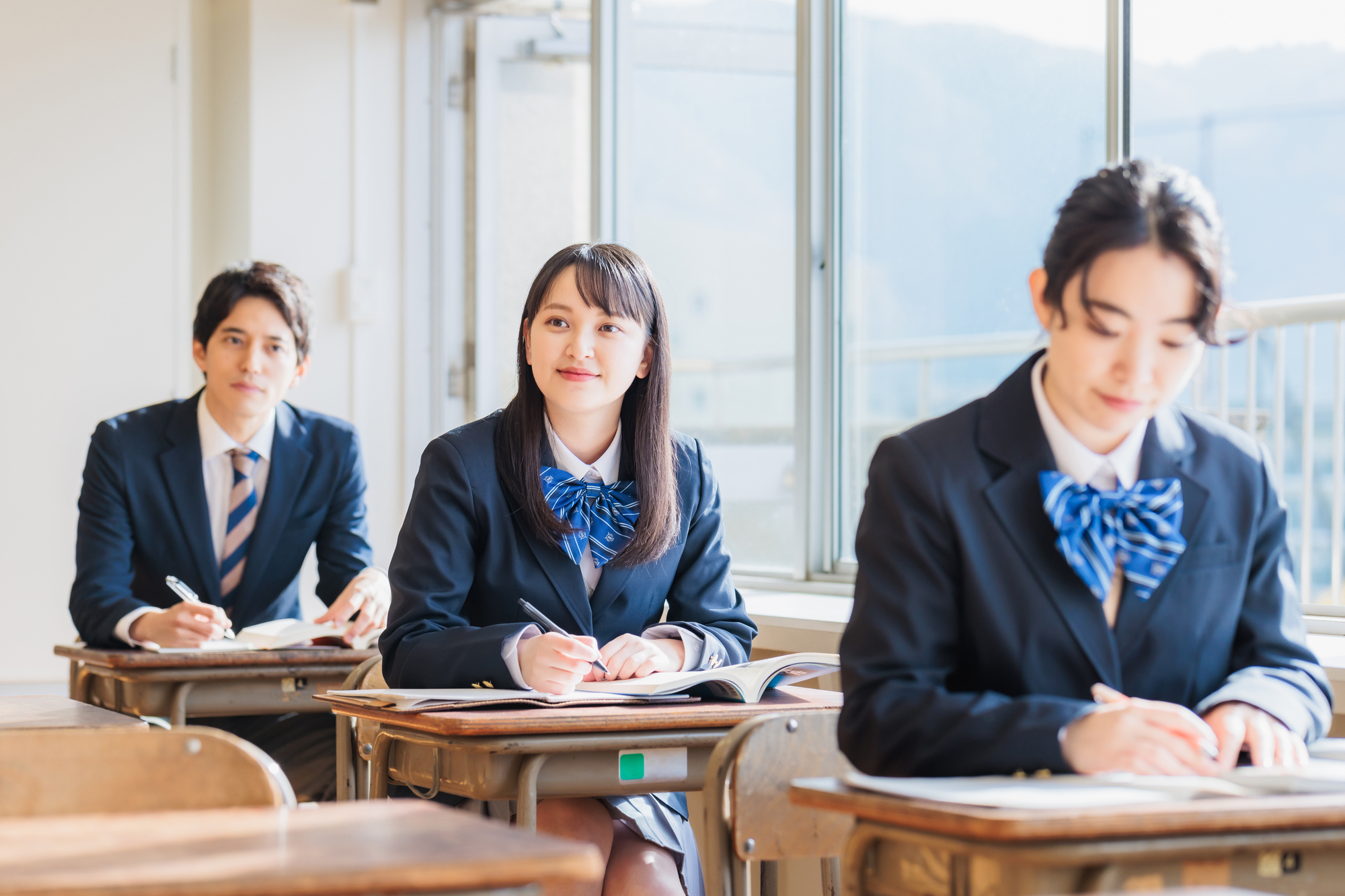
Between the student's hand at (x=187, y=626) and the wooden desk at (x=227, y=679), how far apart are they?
3.4 inches

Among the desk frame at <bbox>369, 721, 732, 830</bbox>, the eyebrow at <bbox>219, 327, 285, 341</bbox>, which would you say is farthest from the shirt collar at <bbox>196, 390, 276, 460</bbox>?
the desk frame at <bbox>369, 721, 732, 830</bbox>

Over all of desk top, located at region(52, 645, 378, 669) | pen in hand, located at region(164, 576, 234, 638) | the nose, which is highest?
the nose

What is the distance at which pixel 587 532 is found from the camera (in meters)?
2.22

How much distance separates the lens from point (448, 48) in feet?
16.0

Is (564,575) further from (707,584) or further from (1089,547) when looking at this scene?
(1089,547)

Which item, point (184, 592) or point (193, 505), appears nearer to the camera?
point (184, 592)

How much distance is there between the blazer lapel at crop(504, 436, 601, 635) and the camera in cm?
221

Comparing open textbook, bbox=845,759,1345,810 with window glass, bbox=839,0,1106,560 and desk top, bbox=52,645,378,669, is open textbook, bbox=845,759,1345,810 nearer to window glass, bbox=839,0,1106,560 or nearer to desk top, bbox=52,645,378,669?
desk top, bbox=52,645,378,669

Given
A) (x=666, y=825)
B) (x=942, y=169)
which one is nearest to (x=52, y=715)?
(x=666, y=825)

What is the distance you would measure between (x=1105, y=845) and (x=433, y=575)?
131 cm

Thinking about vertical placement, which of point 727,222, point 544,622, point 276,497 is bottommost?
point 544,622

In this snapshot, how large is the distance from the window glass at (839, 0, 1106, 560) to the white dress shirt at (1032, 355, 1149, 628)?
1743 millimetres

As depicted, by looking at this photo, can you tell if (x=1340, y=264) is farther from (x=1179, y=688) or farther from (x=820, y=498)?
(x=1179, y=688)

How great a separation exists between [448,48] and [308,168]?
0.64 metres
